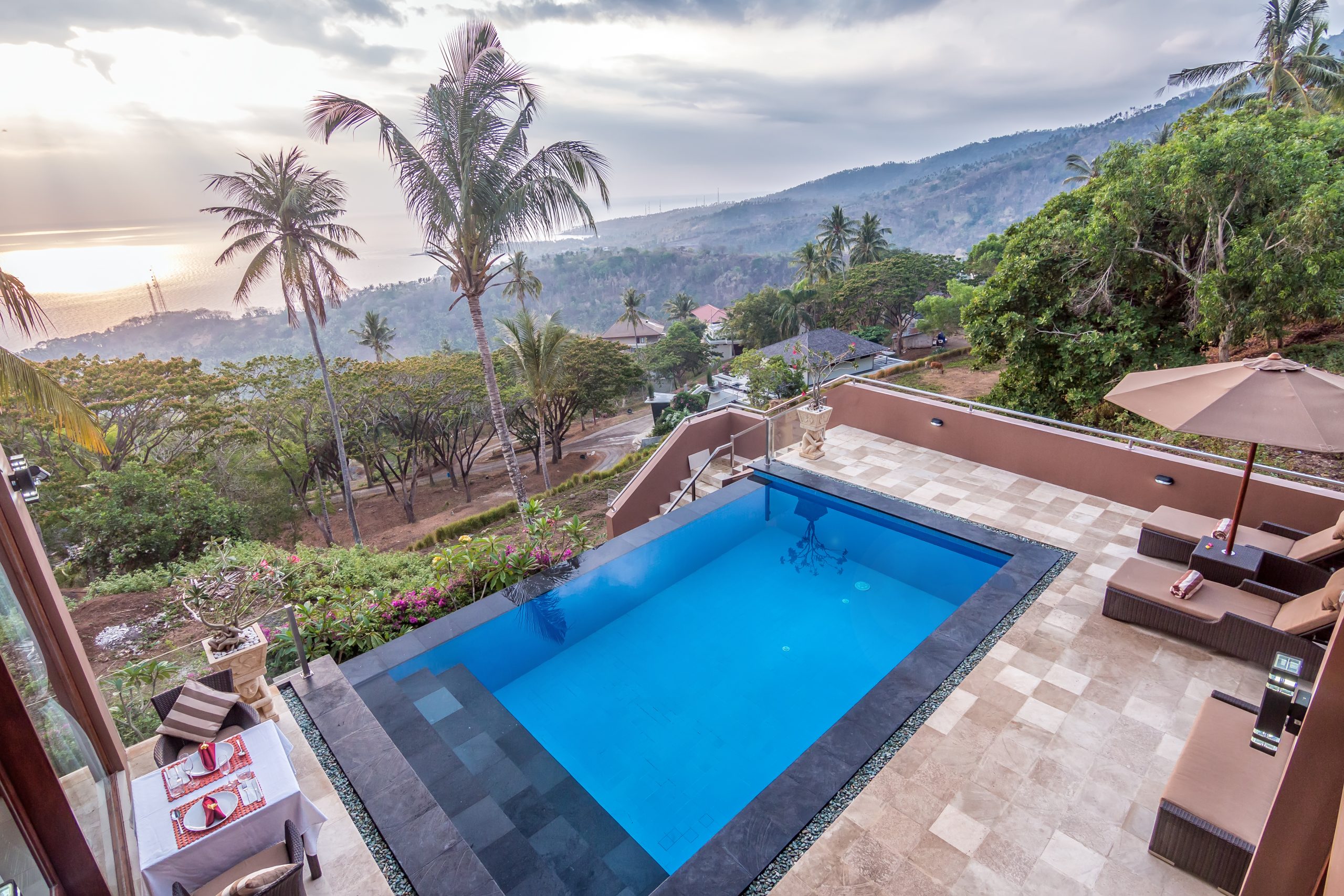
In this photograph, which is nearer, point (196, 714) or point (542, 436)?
point (196, 714)

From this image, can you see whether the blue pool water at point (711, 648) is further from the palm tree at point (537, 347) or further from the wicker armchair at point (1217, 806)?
the palm tree at point (537, 347)

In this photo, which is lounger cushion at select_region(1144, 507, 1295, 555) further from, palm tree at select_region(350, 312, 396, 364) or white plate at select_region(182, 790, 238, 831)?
palm tree at select_region(350, 312, 396, 364)

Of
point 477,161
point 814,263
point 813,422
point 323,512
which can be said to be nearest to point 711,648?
point 813,422

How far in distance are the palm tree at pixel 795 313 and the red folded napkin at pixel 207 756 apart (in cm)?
4349

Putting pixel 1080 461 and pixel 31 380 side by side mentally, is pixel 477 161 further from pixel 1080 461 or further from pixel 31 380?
pixel 1080 461

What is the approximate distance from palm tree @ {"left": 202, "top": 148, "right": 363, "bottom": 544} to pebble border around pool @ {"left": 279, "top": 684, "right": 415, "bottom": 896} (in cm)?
1444

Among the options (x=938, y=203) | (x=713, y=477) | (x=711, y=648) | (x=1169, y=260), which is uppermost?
(x=938, y=203)

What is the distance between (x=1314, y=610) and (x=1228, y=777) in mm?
1989

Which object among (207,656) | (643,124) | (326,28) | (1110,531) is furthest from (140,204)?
(643,124)

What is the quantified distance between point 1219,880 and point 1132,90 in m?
132

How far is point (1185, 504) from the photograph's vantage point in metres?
6.34

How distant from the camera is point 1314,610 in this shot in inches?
163

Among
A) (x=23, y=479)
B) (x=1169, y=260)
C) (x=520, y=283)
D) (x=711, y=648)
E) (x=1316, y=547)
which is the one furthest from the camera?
(x=520, y=283)

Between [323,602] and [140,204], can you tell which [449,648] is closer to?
[323,602]
